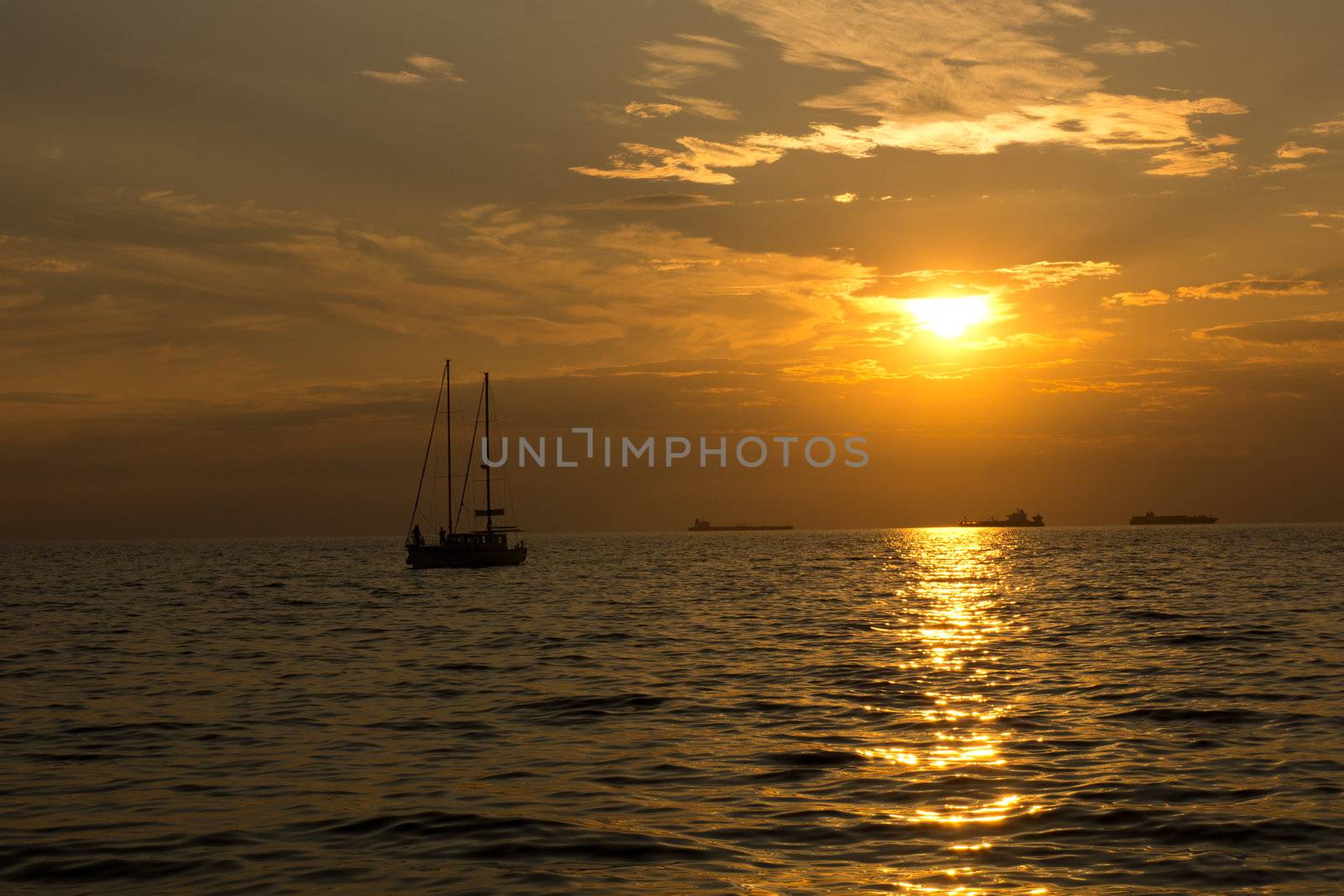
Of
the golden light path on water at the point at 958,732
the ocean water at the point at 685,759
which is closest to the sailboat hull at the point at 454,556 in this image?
the golden light path on water at the point at 958,732

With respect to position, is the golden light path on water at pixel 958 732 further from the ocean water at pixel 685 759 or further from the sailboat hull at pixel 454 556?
the sailboat hull at pixel 454 556

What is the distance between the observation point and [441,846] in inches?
573

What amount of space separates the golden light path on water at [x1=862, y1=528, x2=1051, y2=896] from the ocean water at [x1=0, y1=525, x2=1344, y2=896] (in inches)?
3.9

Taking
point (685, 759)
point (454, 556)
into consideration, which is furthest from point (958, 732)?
point (454, 556)

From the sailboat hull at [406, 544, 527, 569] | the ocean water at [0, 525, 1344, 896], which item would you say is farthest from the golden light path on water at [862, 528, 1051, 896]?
the sailboat hull at [406, 544, 527, 569]

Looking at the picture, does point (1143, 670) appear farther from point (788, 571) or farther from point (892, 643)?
point (788, 571)

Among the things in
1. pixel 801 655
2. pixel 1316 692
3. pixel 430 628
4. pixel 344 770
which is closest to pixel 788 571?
pixel 430 628

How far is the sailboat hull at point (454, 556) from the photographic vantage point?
10731 centimetres

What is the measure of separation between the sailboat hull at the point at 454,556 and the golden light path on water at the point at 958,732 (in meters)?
60.9

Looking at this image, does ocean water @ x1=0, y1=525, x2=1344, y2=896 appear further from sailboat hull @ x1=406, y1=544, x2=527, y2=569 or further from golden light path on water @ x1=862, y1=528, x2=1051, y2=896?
sailboat hull @ x1=406, y1=544, x2=527, y2=569

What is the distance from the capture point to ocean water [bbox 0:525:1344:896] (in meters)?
13.6

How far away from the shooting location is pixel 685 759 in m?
19.7

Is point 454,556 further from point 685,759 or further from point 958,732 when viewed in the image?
point 685,759

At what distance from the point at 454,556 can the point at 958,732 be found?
8931 cm
